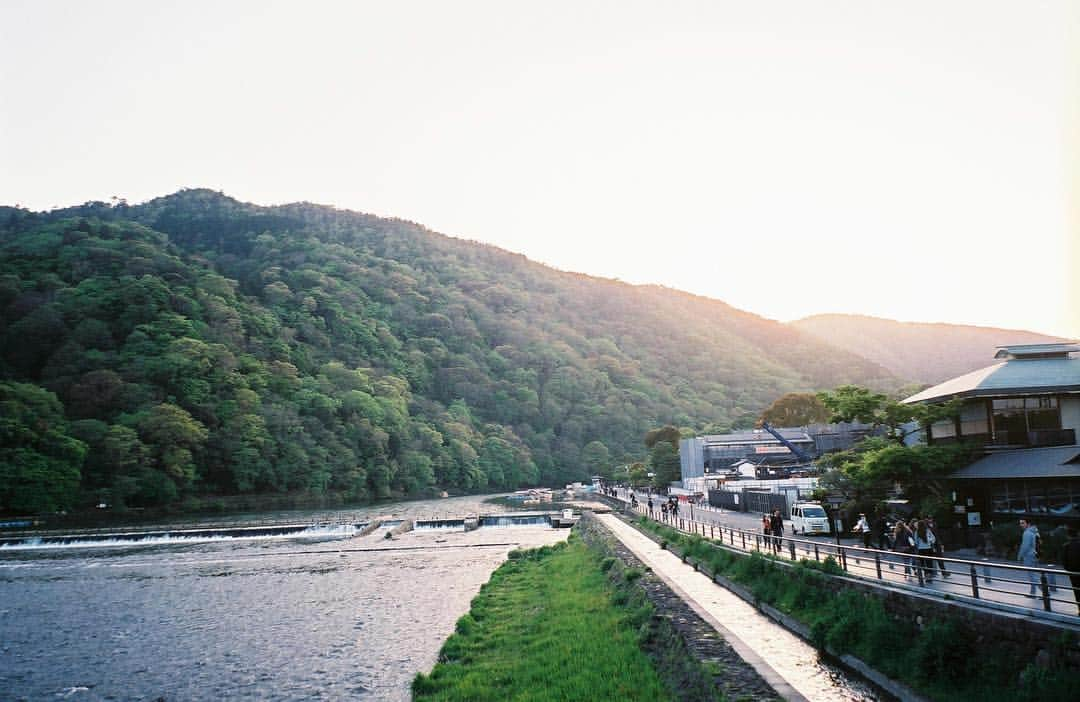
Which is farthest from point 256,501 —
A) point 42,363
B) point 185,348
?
point 42,363

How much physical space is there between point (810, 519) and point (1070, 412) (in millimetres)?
8777

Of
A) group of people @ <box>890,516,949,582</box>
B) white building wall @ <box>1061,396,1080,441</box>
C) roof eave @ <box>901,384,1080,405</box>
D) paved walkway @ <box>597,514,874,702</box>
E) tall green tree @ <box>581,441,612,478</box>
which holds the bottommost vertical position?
tall green tree @ <box>581,441,612,478</box>

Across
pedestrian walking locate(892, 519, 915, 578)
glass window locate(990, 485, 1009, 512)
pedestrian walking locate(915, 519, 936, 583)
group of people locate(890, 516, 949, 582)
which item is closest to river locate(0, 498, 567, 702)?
group of people locate(890, 516, 949, 582)

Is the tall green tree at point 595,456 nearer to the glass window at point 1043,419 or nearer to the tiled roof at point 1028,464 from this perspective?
the glass window at point 1043,419

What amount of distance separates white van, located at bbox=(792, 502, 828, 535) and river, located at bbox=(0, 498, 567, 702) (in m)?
12.0

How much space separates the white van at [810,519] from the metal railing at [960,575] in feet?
10.8

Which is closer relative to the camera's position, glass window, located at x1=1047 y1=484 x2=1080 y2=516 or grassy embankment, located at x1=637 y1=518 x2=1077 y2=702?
grassy embankment, located at x1=637 y1=518 x2=1077 y2=702

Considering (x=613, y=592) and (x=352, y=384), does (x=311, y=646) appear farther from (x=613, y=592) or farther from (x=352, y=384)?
(x=352, y=384)

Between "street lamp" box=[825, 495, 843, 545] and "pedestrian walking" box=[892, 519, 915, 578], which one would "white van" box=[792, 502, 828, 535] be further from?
"pedestrian walking" box=[892, 519, 915, 578]

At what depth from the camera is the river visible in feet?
55.8

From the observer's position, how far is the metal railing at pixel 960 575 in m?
10.3

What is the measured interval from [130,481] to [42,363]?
A: 24912 millimetres

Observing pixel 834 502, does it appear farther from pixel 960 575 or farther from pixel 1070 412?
pixel 960 575

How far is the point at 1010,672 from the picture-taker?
9.61 meters
